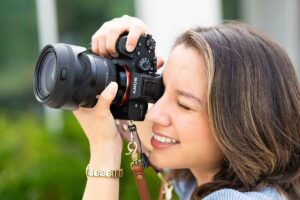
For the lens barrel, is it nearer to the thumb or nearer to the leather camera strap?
the thumb

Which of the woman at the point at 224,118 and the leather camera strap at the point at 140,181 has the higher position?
the woman at the point at 224,118

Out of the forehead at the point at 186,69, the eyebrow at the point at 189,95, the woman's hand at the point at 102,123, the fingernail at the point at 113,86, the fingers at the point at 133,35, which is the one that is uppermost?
the fingers at the point at 133,35

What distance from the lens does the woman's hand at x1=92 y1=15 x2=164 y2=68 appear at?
1792mm

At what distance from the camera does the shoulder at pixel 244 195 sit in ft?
5.26

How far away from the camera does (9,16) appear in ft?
13.7

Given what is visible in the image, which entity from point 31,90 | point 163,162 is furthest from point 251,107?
point 31,90

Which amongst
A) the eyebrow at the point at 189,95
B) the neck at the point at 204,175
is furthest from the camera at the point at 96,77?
the neck at the point at 204,175

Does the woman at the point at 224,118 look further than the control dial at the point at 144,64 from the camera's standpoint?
No

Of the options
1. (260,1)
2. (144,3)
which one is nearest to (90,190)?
(144,3)

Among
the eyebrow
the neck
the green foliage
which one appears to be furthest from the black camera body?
the green foliage

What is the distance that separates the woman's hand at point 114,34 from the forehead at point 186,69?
0.12m

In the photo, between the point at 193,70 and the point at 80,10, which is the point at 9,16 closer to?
the point at 80,10

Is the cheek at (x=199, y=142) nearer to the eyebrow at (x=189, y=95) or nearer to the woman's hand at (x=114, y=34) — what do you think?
the eyebrow at (x=189, y=95)

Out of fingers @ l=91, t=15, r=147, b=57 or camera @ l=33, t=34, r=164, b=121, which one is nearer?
camera @ l=33, t=34, r=164, b=121
